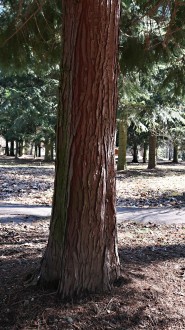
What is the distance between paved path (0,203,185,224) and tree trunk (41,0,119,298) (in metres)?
3.78

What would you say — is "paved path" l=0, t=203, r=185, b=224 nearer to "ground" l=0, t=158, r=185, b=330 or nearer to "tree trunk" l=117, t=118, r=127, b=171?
"ground" l=0, t=158, r=185, b=330

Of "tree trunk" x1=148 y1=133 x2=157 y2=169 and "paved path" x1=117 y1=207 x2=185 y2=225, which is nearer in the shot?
"paved path" x1=117 y1=207 x2=185 y2=225

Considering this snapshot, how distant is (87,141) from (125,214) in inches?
189

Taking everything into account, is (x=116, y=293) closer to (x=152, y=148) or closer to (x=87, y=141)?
(x=87, y=141)

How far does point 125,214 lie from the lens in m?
7.70

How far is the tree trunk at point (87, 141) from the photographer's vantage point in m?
3.10

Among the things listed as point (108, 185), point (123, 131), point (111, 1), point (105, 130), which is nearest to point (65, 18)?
point (111, 1)

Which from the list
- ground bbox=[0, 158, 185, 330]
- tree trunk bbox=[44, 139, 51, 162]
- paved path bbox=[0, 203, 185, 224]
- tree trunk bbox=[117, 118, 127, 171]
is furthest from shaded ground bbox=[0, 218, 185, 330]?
tree trunk bbox=[44, 139, 51, 162]

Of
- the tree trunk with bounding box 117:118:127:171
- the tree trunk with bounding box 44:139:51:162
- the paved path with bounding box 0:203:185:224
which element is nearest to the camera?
Answer: the paved path with bounding box 0:203:185:224

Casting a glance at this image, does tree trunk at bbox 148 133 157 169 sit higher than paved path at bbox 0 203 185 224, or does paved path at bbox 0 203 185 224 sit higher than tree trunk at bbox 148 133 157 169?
tree trunk at bbox 148 133 157 169

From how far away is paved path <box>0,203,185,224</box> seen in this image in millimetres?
7113

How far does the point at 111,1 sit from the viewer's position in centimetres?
317

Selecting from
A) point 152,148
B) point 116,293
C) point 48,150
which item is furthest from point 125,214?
point 48,150

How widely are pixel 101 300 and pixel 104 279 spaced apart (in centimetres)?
20
